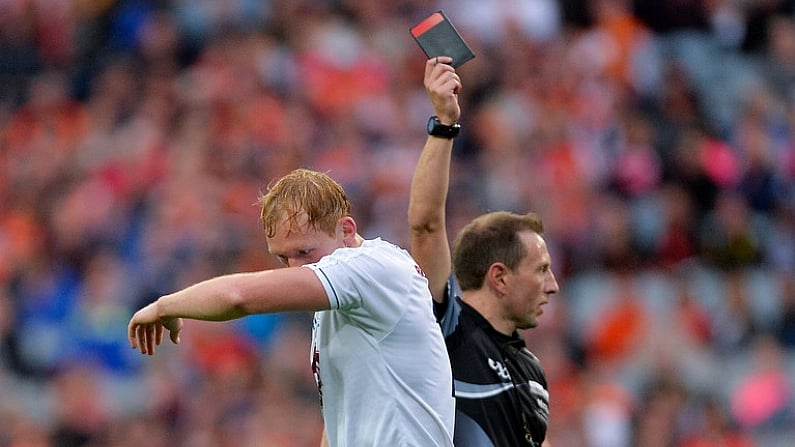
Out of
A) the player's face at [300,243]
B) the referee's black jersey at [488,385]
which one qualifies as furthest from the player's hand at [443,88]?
the player's face at [300,243]

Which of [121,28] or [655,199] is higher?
[121,28]

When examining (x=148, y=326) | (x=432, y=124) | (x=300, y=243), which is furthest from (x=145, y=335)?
(x=432, y=124)

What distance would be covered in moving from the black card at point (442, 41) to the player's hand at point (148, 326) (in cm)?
137

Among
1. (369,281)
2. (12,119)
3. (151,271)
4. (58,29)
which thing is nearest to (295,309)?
(369,281)

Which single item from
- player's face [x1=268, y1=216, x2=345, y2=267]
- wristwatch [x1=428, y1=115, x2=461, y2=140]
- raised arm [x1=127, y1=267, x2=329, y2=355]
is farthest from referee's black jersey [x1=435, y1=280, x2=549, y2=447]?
raised arm [x1=127, y1=267, x2=329, y2=355]

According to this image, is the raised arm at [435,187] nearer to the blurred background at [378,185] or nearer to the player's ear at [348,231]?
the player's ear at [348,231]

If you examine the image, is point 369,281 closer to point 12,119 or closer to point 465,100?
point 465,100

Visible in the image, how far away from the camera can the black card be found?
508 cm

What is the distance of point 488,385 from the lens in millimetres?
5336

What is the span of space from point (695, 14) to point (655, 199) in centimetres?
290

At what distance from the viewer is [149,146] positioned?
1298 centimetres

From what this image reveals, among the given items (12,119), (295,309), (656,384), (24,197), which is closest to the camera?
(295,309)

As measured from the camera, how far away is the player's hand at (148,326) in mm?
4188

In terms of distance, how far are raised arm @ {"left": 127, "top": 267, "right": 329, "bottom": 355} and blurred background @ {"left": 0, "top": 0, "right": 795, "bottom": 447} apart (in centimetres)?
563
